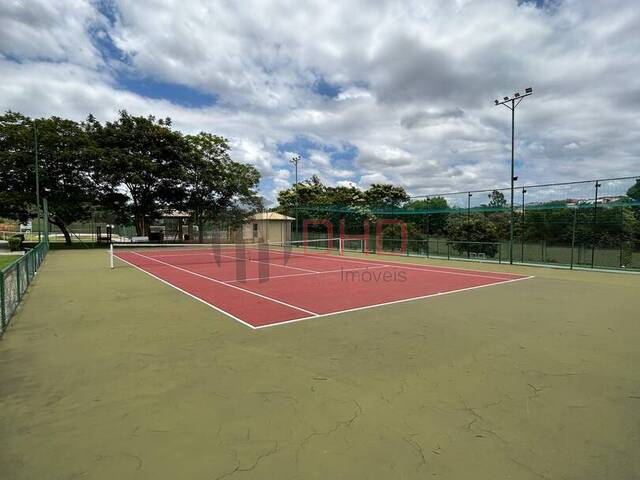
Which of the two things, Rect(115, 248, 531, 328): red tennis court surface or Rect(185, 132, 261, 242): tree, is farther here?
Rect(185, 132, 261, 242): tree

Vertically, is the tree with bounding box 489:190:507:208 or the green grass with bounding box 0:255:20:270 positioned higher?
the tree with bounding box 489:190:507:208

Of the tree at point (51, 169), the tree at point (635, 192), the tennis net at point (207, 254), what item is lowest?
the tennis net at point (207, 254)

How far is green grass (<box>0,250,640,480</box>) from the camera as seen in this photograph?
122 inches

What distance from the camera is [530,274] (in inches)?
641

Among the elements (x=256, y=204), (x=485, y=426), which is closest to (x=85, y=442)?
(x=485, y=426)

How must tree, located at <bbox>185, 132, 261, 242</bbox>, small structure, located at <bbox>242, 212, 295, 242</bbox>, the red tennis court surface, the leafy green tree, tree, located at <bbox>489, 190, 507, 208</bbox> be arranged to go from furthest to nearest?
1. small structure, located at <bbox>242, 212, 295, 242</bbox>
2. tree, located at <bbox>185, 132, 261, 242</bbox>
3. the leafy green tree
4. tree, located at <bbox>489, 190, 507, 208</bbox>
5. the red tennis court surface

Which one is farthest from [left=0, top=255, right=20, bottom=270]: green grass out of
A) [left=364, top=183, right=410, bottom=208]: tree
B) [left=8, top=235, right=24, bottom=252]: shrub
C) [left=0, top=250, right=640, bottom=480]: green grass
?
[left=364, top=183, right=410, bottom=208]: tree

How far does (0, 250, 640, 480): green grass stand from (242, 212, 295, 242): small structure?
36.2 meters

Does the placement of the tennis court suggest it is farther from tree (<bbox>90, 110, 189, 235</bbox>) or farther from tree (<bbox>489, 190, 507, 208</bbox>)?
tree (<bbox>90, 110, 189, 235</bbox>)

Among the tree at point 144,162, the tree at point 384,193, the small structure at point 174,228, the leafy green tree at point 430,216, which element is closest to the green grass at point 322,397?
the leafy green tree at point 430,216

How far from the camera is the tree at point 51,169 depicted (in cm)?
2931

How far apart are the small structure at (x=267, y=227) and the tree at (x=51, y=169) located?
54.7ft

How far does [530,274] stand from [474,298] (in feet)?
24.5

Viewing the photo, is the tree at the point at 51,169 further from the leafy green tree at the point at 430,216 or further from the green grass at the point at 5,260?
the leafy green tree at the point at 430,216
